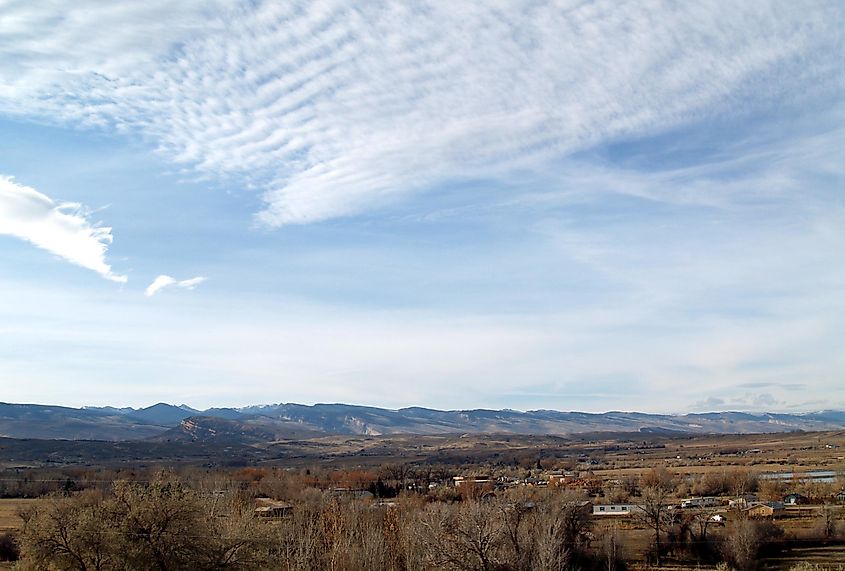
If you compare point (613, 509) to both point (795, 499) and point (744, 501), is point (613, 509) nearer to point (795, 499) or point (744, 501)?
point (744, 501)

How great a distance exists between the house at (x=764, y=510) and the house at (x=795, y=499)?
3563 mm

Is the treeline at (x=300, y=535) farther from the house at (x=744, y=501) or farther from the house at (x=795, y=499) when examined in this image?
the house at (x=795, y=499)

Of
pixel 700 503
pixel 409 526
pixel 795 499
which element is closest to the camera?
pixel 409 526

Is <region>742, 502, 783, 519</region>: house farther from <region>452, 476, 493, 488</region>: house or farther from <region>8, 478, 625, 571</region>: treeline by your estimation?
<region>452, 476, 493, 488</region>: house

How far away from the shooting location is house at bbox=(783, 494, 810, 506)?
76.8 m

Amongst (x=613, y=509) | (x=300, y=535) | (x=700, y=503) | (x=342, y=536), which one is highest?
(x=300, y=535)

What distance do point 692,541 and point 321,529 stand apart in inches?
1282

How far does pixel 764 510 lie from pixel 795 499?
11.5 metres

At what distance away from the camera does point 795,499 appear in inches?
3073

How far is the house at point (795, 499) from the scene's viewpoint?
76.8 m

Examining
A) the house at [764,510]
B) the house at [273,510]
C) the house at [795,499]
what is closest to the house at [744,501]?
the house at [764,510]

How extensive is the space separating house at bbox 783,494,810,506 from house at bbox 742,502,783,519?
356 centimetres

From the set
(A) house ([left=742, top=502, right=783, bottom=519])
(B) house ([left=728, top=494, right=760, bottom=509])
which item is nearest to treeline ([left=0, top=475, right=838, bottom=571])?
(A) house ([left=742, top=502, right=783, bottom=519])

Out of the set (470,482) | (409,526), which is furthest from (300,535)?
(470,482)
